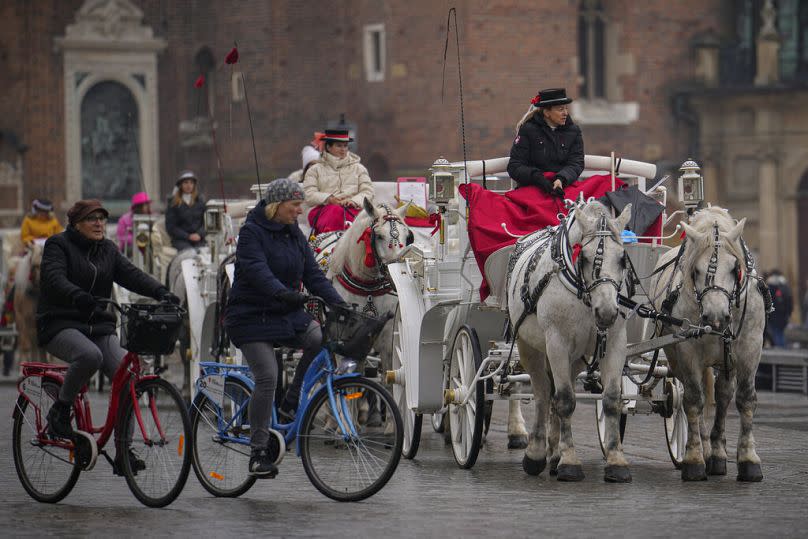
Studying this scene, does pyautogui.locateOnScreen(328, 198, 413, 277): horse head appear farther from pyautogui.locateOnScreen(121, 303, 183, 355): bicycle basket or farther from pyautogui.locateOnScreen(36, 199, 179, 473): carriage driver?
pyautogui.locateOnScreen(121, 303, 183, 355): bicycle basket

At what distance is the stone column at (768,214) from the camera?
39.0 meters

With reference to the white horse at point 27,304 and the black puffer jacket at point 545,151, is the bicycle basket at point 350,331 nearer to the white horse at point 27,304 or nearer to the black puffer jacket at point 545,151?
the black puffer jacket at point 545,151

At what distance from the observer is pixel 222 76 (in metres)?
40.6

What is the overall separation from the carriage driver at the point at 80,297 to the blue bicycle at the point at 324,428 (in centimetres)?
59

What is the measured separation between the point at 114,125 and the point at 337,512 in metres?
33.8

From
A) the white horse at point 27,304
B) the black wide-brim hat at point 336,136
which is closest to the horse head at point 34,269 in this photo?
the white horse at point 27,304

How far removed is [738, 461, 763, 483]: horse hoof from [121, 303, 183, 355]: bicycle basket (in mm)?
3429

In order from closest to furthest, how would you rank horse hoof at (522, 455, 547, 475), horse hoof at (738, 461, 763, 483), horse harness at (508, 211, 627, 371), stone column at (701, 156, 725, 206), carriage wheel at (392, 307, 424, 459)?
horse harness at (508, 211, 627, 371), horse hoof at (738, 461, 763, 483), horse hoof at (522, 455, 547, 475), carriage wheel at (392, 307, 424, 459), stone column at (701, 156, 725, 206)

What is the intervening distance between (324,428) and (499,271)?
262cm

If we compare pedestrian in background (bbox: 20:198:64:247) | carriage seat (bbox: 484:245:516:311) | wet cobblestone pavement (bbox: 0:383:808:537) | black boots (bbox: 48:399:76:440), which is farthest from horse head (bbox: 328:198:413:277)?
pedestrian in background (bbox: 20:198:64:247)

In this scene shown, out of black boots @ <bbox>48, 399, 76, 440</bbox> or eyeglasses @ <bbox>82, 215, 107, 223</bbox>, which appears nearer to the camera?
black boots @ <bbox>48, 399, 76, 440</bbox>

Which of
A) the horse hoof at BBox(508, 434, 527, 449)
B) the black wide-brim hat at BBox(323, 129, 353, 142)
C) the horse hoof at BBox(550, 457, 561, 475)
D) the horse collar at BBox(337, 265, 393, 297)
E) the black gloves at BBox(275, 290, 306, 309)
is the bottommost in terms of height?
A: the horse hoof at BBox(508, 434, 527, 449)

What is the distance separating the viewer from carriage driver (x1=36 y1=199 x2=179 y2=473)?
32.9ft

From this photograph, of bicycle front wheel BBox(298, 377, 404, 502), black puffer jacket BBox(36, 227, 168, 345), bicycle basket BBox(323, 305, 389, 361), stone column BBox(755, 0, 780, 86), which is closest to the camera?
bicycle front wheel BBox(298, 377, 404, 502)
